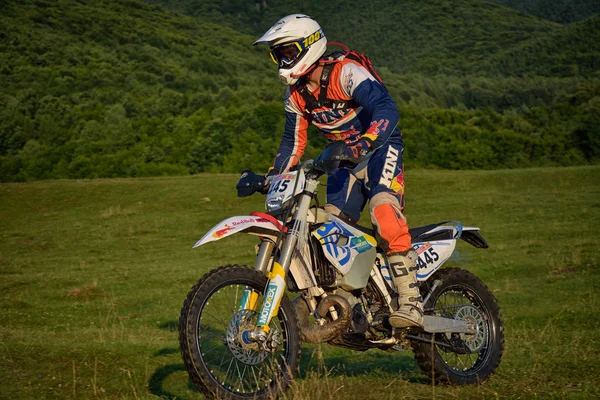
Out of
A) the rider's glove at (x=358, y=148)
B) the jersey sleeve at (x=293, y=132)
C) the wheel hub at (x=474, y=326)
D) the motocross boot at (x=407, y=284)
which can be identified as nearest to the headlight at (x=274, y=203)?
the rider's glove at (x=358, y=148)

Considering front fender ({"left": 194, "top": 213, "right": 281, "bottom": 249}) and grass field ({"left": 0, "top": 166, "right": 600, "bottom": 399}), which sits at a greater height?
front fender ({"left": 194, "top": 213, "right": 281, "bottom": 249})

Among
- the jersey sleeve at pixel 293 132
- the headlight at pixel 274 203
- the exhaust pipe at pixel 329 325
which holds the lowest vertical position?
the exhaust pipe at pixel 329 325

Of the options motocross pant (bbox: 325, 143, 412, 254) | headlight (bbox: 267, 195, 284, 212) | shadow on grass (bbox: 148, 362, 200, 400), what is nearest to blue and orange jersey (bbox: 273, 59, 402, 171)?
motocross pant (bbox: 325, 143, 412, 254)

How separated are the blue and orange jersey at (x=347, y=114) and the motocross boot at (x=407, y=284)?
1096 millimetres

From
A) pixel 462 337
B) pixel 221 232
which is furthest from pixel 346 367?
pixel 221 232

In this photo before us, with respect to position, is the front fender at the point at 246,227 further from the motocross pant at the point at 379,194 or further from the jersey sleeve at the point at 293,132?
the jersey sleeve at the point at 293,132

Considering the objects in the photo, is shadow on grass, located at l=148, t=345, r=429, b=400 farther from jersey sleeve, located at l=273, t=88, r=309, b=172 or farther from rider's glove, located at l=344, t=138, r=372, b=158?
jersey sleeve, located at l=273, t=88, r=309, b=172

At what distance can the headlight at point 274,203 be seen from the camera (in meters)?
6.66

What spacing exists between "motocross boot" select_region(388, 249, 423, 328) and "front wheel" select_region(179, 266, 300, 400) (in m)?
1.18

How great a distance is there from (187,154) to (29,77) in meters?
33.5

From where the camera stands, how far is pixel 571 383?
23.9 ft

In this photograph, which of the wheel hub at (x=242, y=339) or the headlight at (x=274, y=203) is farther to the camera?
the headlight at (x=274, y=203)

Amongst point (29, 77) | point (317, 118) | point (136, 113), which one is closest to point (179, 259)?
point (317, 118)

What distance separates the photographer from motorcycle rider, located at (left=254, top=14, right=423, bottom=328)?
7121 millimetres
